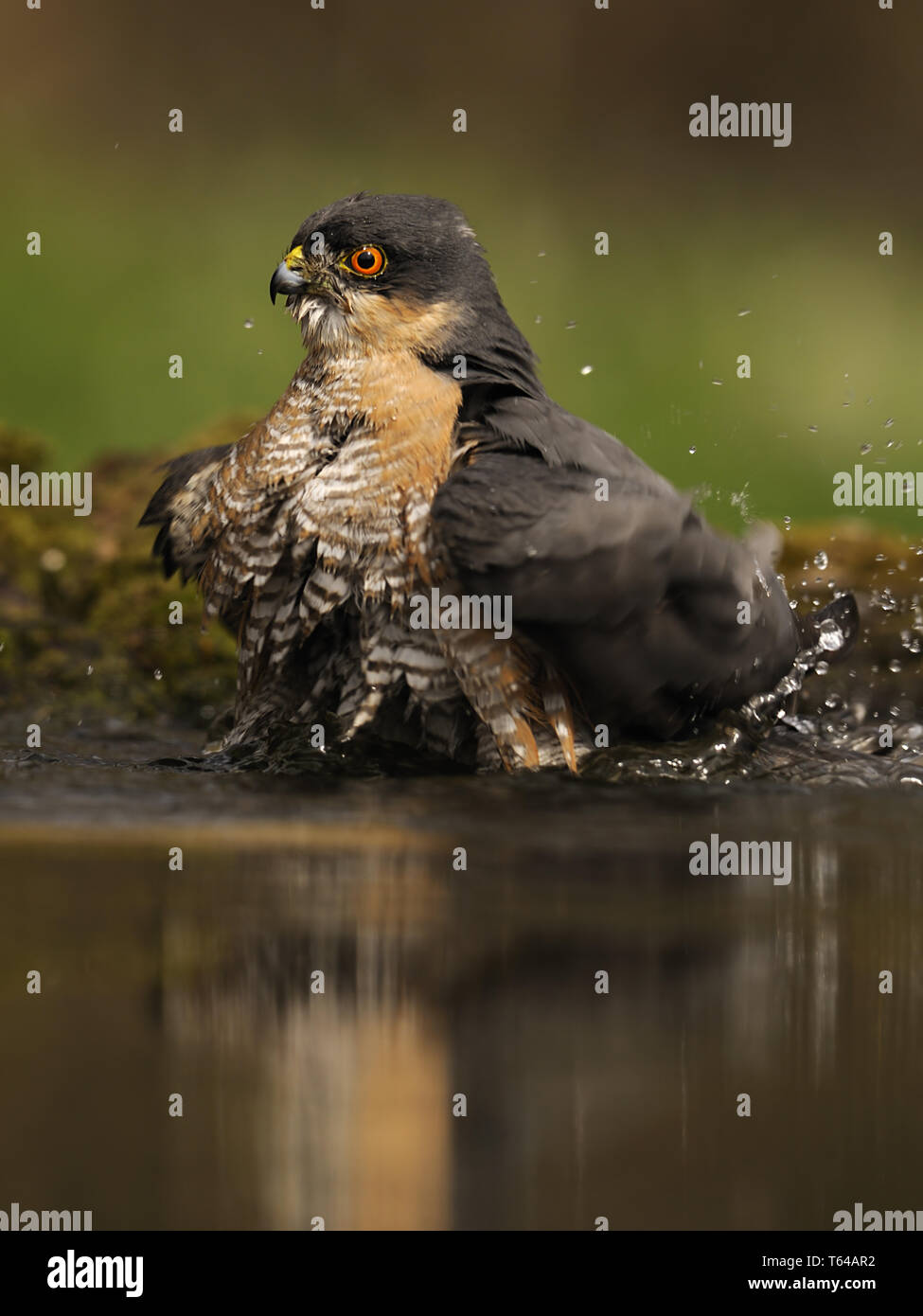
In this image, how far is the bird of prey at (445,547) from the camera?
3.79m

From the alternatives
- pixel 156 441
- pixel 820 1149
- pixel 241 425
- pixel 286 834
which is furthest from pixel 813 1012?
pixel 156 441

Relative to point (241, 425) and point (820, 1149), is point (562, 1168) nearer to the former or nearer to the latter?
point (820, 1149)

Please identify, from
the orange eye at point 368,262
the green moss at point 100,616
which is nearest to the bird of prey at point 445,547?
the orange eye at point 368,262

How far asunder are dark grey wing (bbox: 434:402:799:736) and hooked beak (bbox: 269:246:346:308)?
0.71 m

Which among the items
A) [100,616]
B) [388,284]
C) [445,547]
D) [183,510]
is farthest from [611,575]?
[100,616]

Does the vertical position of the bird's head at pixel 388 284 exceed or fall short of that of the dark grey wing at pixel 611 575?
it exceeds it

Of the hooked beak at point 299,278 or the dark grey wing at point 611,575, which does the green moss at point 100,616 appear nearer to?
the hooked beak at point 299,278

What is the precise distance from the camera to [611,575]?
146 inches

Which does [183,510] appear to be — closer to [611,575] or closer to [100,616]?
[611,575]

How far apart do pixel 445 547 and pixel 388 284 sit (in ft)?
2.93

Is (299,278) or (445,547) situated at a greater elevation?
(299,278)

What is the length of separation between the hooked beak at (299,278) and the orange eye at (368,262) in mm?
87

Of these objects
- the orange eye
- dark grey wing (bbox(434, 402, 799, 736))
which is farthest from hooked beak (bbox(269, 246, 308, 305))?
dark grey wing (bbox(434, 402, 799, 736))

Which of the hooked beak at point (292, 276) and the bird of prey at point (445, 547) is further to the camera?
the hooked beak at point (292, 276)
